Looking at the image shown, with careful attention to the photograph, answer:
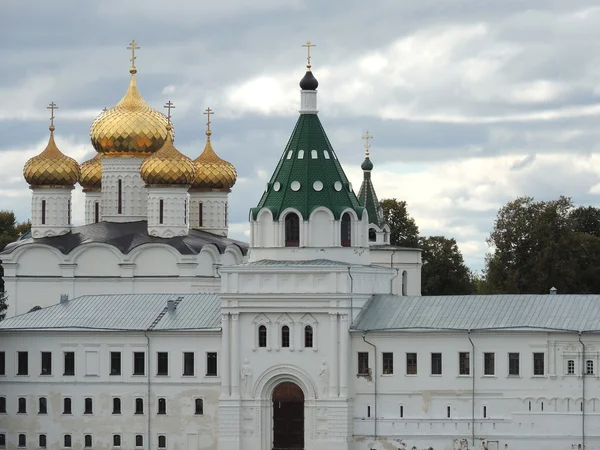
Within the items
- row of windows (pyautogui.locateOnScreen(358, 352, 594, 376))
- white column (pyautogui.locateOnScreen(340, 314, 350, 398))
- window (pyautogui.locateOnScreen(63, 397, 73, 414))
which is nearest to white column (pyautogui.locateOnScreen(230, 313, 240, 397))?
white column (pyautogui.locateOnScreen(340, 314, 350, 398))

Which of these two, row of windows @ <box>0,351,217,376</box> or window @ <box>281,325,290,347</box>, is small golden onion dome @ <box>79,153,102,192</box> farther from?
window @ <box>281,325,290,347</box>

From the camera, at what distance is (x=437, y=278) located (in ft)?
343

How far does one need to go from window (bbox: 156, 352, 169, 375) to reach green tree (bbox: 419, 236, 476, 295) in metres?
38.9

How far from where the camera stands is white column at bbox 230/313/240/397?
212 feet

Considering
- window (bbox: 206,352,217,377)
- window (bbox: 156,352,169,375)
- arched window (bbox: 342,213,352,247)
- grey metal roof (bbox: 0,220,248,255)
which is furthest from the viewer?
grey metal roof (bbox: 0,220,248,255)

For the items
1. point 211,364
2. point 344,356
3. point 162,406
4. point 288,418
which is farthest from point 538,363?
point 162,406

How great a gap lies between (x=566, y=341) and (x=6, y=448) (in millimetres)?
17471

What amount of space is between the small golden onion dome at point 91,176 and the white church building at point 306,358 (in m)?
17.8

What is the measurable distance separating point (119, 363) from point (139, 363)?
64cm

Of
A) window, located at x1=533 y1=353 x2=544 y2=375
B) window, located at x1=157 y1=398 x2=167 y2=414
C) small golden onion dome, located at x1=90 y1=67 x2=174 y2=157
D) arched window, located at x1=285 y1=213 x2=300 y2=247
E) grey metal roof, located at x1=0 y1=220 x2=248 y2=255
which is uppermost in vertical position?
small golden onion dome, located at x1=90 y1=67 x2=174 y2=157

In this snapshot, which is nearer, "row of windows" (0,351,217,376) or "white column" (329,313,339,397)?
"white column" (329,313,339,397)

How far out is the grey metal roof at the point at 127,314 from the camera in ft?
220

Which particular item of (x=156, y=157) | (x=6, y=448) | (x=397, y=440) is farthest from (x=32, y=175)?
(x=397, y=440)

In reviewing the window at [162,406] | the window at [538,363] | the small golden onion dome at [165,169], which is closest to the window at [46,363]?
the window at [162,406]
